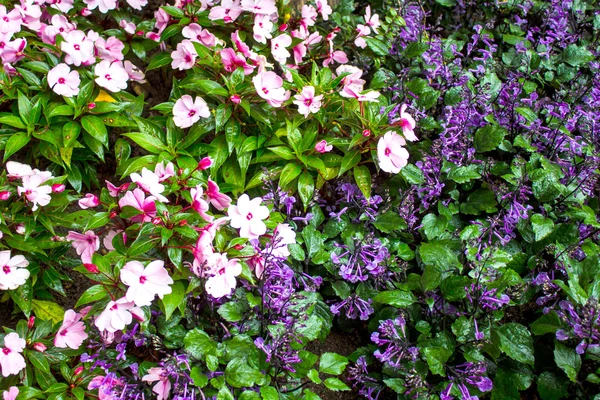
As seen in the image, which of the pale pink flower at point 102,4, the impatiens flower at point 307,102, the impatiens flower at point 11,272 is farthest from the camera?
the pale pink flower at point 102,4

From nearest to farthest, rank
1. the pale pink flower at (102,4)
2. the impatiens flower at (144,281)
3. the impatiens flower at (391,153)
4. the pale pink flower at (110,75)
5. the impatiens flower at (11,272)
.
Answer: the impatiens flower at (144,281)
the impatiens flower at (11,272)
the impatiens flower at (391,153)
the pale pink flower at (110,75)
the pale pink flower at (102,4)

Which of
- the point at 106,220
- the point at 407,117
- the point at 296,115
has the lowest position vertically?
the point at 106,220

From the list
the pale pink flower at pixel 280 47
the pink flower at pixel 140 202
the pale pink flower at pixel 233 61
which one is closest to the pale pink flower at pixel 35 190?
the pink flower at pixel 140 202

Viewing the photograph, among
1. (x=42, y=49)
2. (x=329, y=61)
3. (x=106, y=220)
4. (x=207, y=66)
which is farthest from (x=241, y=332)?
(x=42, y=49)

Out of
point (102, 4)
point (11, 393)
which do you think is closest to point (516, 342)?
point (11, 393)

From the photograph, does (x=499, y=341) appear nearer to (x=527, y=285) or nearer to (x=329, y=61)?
(x=527, y=285)

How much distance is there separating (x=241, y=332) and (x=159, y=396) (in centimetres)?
40

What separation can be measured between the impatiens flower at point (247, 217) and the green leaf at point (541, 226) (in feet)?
4.32

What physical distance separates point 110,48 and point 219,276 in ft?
5.26

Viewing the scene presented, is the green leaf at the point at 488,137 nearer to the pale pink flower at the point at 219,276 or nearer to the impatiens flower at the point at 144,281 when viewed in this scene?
A: the pale pink flower at the point at 219,276

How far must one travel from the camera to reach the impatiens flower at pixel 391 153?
8.13ft

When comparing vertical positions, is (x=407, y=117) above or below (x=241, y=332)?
above

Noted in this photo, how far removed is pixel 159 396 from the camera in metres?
2.11

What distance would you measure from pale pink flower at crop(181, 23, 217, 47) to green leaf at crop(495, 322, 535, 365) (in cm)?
198
